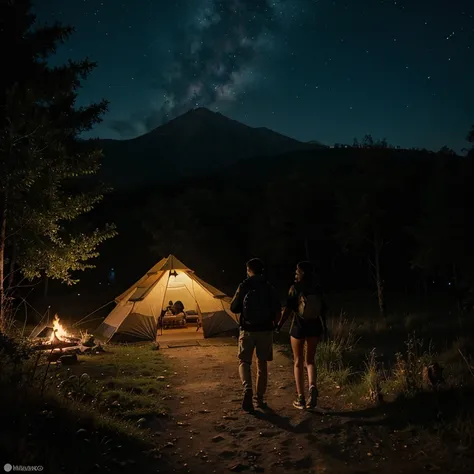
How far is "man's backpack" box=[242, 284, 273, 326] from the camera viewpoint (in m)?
5.92

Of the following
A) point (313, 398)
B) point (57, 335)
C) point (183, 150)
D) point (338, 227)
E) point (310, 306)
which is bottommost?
point (313, 398)

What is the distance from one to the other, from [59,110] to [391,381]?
11278 millimetres

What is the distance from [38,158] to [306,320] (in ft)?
19.4

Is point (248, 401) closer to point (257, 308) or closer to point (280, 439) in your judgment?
point (280, 439)

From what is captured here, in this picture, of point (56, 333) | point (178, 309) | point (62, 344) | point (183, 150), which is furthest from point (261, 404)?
point (183, 150)

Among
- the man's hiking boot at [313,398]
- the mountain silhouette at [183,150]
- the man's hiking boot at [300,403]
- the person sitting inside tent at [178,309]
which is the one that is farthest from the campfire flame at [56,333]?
the mountain silhouette at [183,150]

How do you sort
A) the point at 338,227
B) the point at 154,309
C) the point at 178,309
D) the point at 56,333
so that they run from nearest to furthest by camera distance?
the point at 56,333, the point at 154,309, the point at 178,309, the point at 338,227

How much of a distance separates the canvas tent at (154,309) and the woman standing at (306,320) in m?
7.06

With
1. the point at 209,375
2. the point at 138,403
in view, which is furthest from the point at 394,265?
the point at 138,403

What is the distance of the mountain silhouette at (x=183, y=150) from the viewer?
14062 centimetres

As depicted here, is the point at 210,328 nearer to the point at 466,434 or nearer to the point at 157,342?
the point at 157,342

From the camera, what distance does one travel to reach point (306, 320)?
5.87 metres

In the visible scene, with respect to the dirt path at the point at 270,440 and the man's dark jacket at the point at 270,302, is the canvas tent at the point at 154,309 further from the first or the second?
the man's dark jacket at the point at 270,302

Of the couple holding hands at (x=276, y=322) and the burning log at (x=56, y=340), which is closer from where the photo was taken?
the couple holding hands at (x=276, y=322)
